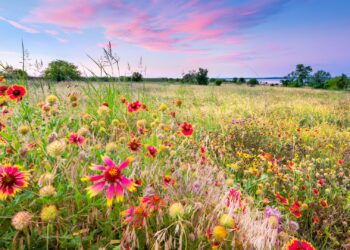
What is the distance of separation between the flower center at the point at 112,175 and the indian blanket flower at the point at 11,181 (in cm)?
32

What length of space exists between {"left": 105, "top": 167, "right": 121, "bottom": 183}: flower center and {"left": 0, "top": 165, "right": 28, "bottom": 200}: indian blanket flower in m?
0.32

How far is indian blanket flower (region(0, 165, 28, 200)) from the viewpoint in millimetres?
1009

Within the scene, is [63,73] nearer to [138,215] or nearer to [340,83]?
[138,215]

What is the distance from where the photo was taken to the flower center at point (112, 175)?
103 cm

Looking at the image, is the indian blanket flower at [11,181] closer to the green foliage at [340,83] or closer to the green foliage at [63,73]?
the green foliage at [63,73]

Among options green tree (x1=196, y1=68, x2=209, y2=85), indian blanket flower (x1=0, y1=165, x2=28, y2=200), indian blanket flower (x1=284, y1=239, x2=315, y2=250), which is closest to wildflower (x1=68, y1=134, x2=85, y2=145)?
indian blanket flower (x1=0, y1=165, x2=28, y2=200)

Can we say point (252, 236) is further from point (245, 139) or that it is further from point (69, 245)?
point (245, 139)

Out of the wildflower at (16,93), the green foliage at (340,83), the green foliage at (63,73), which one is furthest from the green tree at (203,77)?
the green foliage at (340,83)

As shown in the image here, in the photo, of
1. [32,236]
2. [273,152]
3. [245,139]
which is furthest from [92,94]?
[32,236]

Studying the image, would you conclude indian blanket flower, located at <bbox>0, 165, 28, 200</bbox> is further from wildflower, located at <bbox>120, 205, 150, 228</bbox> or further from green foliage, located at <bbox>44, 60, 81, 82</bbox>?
green foliage, located at <bbox>44, 60, 81, 82</bbox>

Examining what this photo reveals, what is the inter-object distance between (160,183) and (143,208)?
0.46 metres

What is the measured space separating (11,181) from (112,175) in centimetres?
40

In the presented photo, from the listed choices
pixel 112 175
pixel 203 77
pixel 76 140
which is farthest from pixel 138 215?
pixel 203 77

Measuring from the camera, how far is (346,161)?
3.30 m
